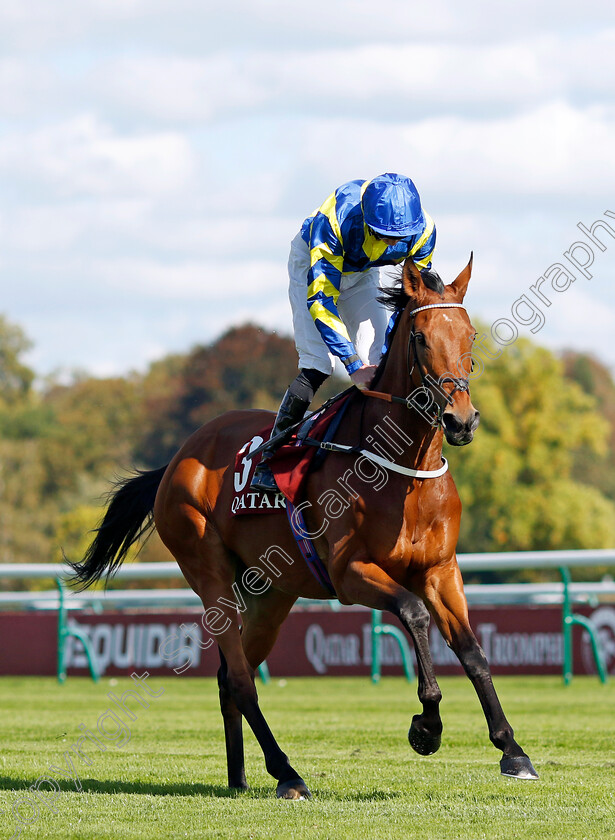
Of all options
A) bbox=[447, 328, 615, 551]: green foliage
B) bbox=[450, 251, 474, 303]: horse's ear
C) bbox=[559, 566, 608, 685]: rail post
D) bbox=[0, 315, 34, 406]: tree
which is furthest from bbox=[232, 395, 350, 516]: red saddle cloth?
bbox=[0, 315, 34, 406]: tree

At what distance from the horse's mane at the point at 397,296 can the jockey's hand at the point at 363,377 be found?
0.03 metres

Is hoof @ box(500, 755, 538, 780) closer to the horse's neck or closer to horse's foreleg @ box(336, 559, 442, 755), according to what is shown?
horse's foreleg @ box(336, 559, 442, 755)

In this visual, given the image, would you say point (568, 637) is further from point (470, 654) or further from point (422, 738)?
point (422, 738)

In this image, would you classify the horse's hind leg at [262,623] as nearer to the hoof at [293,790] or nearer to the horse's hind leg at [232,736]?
the horse's hind leg at [232,736]

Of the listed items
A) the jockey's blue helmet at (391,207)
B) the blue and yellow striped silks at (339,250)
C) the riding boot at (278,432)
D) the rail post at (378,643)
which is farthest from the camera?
the rail post at (378,643)

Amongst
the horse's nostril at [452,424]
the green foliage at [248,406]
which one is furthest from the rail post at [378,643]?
the green foliage at [248,406]

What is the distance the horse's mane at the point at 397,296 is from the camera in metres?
5.37

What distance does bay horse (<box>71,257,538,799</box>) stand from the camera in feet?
16.5

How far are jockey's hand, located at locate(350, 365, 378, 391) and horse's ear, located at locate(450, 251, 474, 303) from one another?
0.59 metres

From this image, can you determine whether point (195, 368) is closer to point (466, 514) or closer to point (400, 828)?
point (466, 514)

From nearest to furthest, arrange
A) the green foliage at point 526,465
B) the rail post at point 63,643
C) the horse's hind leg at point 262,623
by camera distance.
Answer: the horse's hind leg at point 262,623
the rail post at point 63,643
the green foliage at point 526,465

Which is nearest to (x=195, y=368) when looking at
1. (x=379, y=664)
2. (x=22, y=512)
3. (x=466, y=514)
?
(x=22, y=512)

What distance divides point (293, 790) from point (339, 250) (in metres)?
2.44

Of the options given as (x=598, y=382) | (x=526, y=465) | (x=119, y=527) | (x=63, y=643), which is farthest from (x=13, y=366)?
(x=119, y=527)
